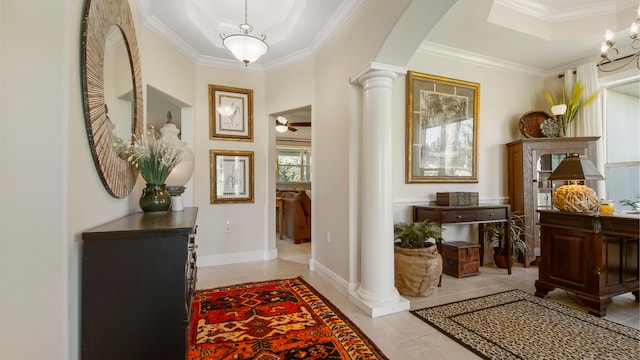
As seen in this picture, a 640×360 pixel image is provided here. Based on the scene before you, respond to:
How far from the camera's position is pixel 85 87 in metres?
1.24

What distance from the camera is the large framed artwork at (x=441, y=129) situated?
349 centimetres

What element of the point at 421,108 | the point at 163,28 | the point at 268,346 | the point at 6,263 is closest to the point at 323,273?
the point at 268,346

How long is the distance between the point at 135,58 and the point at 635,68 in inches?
220

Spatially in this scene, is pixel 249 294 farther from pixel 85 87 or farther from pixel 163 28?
pixel 163 28

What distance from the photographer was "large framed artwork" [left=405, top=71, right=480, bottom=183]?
349 centimetres

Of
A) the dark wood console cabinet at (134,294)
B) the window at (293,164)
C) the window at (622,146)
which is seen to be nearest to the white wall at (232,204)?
the dark wood console cabinet at (134,294)

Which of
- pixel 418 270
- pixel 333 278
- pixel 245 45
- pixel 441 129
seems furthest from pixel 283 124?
pixel 418 270

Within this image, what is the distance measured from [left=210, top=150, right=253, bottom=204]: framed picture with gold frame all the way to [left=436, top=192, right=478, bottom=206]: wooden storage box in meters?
2.52

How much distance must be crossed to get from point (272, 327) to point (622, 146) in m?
5.02

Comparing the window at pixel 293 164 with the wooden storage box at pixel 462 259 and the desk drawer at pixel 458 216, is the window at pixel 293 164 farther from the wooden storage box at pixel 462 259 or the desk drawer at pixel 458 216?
the desk drawer at pixel 458 216

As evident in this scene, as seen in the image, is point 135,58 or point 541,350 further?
point 135,58

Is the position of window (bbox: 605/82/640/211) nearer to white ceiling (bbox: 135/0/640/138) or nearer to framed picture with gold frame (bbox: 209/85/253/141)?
white ceiling (bbox: 135/0/640/138)

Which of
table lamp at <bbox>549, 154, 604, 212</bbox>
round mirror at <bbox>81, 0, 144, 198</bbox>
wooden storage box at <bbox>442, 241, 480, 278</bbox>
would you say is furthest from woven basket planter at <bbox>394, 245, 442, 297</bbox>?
round mirror at <bbox>81, 0, 144, 198</bbox>

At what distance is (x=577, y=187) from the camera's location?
253cm
